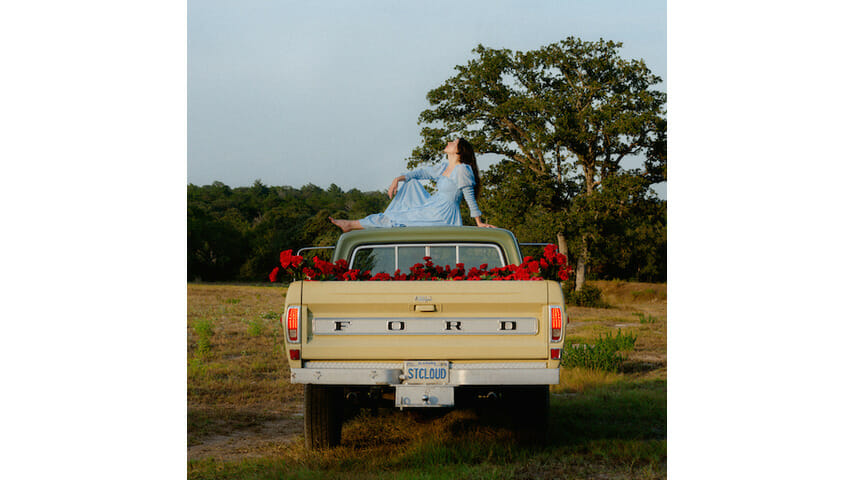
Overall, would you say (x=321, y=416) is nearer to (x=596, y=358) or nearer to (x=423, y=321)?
(x=423, y=321)

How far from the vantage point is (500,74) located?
24.0 m

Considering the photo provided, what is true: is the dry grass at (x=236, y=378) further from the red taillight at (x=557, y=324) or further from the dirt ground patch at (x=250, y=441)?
the red taillight at (x=557, y=324)

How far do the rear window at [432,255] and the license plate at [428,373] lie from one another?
145 centimetres

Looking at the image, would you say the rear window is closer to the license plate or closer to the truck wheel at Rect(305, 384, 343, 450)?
the truck wheel at Rect(305, 384, 343, 450)

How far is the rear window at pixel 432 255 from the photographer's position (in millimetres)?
6227

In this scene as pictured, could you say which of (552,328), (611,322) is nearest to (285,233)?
(611,322)

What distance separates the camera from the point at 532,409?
5.65m

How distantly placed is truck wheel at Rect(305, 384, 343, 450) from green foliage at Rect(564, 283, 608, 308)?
1736 centimetres

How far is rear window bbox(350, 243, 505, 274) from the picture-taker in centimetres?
623

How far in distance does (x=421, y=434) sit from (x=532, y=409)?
116 centimetres

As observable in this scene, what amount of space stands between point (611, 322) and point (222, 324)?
8415 mm

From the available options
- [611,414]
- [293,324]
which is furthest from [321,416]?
[611,414]

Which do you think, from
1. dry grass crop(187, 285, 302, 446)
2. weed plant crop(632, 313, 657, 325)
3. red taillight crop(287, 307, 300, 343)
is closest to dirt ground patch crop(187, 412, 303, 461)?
dry grass crop(187, 285, 302, 446)

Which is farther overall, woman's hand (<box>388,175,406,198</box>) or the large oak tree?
the large oak tree
